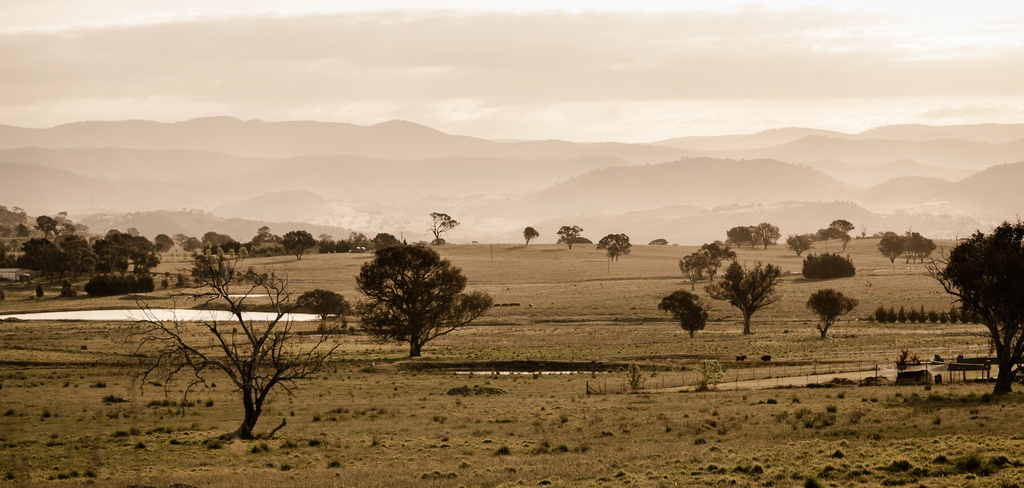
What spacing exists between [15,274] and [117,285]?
96.3ft

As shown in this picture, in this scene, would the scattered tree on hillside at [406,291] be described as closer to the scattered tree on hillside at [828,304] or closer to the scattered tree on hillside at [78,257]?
the scattered tree on hillside at [828,304]

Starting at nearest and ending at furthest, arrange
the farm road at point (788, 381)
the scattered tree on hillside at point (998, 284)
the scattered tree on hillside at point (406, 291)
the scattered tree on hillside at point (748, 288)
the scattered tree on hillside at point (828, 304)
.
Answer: the scattered tree on hillside at point (998, 284) < the farm road at point (788, 381) < the scattered tree on hillside at point (406, 291) < the scattered tree on hillside at point (828, 304) < the scattered tree on hillside at point (748, 288)

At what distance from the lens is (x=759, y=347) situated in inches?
2854

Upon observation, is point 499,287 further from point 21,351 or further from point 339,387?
point 339,387

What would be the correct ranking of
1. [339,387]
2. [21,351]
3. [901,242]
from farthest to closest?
1. [901,242]
2. [21,351]
3. [339,387]

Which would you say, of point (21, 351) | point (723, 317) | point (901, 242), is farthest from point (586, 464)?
point (901, 242)

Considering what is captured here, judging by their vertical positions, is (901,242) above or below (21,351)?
above

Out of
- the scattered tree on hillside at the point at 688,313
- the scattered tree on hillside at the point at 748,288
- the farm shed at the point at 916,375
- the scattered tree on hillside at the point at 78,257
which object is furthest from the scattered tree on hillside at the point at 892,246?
the scattered tree on hillside at the point at 78,257

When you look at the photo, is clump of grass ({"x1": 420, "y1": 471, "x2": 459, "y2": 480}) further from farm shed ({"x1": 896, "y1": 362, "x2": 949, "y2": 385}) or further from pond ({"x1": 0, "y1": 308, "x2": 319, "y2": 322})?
pond ({"x1": 0, "y1": 308, "x2": 319, "y2": 322})

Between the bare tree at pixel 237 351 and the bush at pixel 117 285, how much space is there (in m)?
19.8

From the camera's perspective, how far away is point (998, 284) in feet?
135

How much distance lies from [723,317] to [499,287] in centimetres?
5145

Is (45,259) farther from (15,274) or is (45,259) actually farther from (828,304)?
(828,304)

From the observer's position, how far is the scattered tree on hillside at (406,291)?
75.4m
